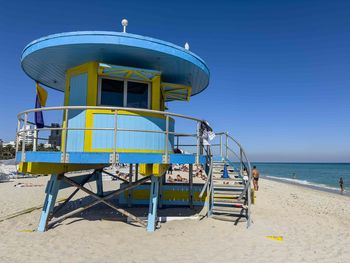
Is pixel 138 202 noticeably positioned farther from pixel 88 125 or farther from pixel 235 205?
pixel 88 125

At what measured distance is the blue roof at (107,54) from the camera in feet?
24.5

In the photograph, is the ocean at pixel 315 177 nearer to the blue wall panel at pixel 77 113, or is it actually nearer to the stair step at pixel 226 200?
the stair step at pixel 226 200

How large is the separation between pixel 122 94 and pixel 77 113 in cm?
156

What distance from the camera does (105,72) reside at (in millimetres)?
8328

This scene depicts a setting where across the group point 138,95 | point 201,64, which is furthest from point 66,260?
point 201,64

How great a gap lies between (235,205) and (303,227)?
2.47 meters

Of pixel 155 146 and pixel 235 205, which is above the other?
pixel 155 146

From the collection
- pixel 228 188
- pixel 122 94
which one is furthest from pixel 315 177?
pixel 122 94

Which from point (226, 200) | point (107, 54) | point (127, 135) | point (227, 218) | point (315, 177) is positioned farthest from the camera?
point (315, 177)

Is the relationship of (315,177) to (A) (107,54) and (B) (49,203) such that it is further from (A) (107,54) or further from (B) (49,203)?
(B) (49,203)

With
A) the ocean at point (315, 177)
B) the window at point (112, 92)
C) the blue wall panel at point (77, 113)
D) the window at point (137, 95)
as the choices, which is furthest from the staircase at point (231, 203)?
the ocean at point (315, 177)

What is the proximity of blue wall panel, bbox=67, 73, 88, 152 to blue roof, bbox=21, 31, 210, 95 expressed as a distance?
2.02 feet

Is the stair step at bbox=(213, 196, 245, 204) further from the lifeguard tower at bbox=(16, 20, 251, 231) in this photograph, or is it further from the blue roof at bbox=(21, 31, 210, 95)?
the blue roof at bbox=(21, 31, 210, 95)

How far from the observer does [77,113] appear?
8.27 metres
